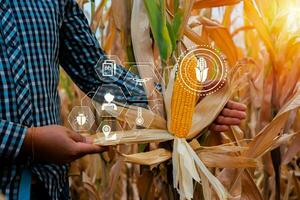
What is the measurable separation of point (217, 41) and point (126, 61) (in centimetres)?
23

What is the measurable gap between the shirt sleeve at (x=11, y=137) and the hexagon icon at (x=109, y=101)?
0.09m

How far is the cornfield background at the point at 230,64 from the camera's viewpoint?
0.87m

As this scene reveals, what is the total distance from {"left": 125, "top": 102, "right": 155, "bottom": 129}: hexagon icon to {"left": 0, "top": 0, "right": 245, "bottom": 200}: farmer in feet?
0.09

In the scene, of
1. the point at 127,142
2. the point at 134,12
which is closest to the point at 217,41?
the point at 134,12

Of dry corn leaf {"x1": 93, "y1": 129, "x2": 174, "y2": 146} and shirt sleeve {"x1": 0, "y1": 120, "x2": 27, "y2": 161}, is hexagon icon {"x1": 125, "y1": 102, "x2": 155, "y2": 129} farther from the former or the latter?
shirt sleeve {"x1": 0, "y1": 120, "x2": 27, "y2": 161}

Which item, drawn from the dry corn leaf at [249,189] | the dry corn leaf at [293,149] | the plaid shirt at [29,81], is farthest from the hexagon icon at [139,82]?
the dry corn leaf at [293,149]

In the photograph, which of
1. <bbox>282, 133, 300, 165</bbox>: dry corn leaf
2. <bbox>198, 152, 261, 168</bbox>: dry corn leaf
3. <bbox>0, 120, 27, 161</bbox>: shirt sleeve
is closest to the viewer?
<bbox>0, 120, 27, 161</bbox>: shirt sleeve

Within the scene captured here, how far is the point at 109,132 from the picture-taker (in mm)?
774

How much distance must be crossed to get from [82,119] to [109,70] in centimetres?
9

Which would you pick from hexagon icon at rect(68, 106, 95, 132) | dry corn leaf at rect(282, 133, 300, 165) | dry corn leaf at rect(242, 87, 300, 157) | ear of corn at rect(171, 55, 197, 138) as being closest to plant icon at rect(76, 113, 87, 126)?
hexagon icon at rect(68, 106, 95, 132)

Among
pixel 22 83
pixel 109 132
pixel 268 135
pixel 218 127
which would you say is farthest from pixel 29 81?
pixel 268 135

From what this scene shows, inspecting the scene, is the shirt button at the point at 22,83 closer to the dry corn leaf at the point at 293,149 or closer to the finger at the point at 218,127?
the finger at the point at 218,127

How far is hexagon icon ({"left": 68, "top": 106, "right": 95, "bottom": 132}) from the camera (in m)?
0.77

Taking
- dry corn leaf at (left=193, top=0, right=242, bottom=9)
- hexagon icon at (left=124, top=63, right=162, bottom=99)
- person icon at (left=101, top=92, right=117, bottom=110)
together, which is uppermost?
dry corn leaf at (left=193, top=0, right=242, bottom=9)
